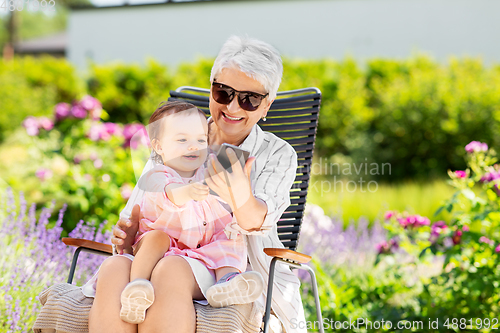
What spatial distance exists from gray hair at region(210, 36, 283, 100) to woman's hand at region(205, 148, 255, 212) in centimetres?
47

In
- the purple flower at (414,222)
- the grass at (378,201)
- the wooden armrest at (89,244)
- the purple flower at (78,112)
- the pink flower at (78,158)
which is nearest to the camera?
the wooden armrest at (89,244)

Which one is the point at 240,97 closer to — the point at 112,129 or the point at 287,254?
the point at 287,254

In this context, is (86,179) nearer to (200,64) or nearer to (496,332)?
(496,332)

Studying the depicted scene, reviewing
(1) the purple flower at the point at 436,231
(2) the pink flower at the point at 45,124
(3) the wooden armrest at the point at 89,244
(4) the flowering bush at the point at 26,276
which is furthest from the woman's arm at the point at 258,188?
(2) the pink flower at the point at 45,124

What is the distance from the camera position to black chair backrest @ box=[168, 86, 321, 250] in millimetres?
2523

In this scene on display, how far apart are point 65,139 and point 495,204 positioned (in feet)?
12.8

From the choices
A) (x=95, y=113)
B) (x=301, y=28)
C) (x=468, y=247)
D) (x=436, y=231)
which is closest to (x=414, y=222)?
(x=436, y=231)

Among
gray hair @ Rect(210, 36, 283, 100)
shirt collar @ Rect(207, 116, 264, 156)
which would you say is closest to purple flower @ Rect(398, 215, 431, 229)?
shirt collar @ Rect(207, 116, 264, 156)

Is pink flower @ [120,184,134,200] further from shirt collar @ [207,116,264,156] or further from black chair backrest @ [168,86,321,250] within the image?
shirt collar @ [207,116,264,156]

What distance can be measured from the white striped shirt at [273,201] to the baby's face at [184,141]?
0.77 feet

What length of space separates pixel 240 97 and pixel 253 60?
0.16m

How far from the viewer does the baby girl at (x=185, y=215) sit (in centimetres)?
162

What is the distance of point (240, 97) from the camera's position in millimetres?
1926

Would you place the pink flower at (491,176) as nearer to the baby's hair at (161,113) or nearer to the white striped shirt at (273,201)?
the white striped shirt at (273,201)
